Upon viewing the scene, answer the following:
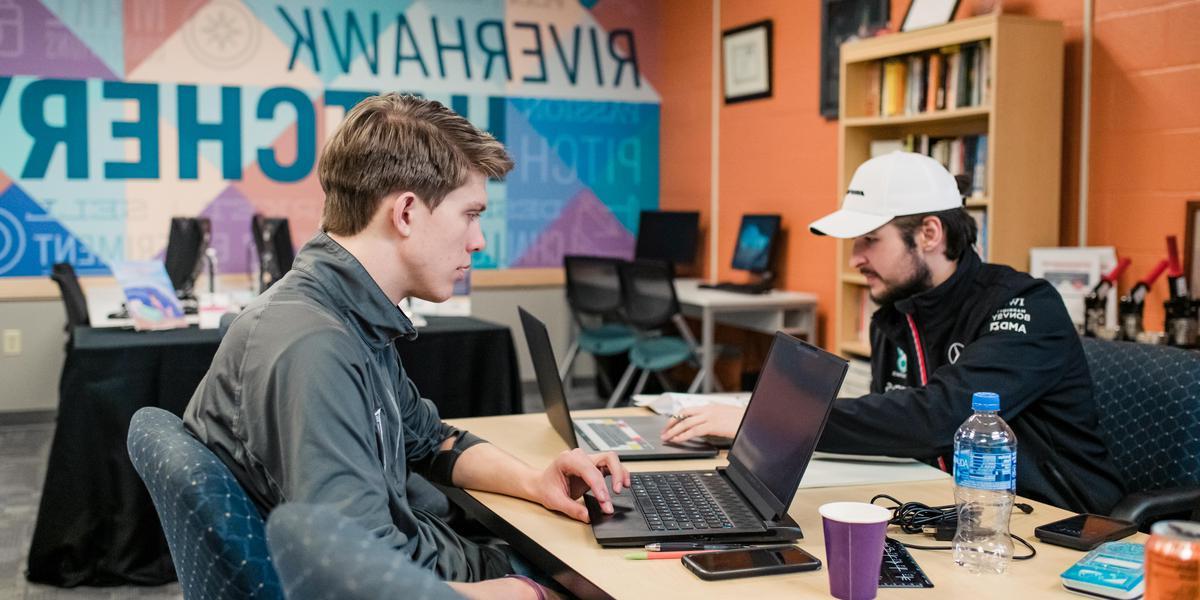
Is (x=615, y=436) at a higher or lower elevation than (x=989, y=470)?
lower

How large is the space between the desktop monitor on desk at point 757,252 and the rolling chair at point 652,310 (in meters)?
0.41

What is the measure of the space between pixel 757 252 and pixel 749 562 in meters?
4.50

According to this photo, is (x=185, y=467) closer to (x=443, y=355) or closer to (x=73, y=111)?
(x=443, y=355)

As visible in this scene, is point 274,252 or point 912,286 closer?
point 912,286

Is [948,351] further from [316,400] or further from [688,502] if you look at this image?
[316,400]

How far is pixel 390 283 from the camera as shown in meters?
1.58

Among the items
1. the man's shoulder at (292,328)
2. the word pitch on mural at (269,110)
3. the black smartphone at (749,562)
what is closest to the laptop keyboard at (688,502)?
the black smartphone at (749,562)

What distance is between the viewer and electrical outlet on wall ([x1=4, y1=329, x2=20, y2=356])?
5.77 meters

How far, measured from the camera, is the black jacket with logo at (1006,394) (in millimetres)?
2031

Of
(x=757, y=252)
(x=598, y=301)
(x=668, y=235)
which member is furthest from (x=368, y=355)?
(x=668, y=235)

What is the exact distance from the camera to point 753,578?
4.58ft

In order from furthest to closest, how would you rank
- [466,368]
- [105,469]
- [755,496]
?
Answer: 1. [466,368]
2. [105,469]
3. [755,496]

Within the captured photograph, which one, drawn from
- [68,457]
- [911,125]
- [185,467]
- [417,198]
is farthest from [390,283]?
[911,125]

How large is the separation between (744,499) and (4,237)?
5208 millimetres
